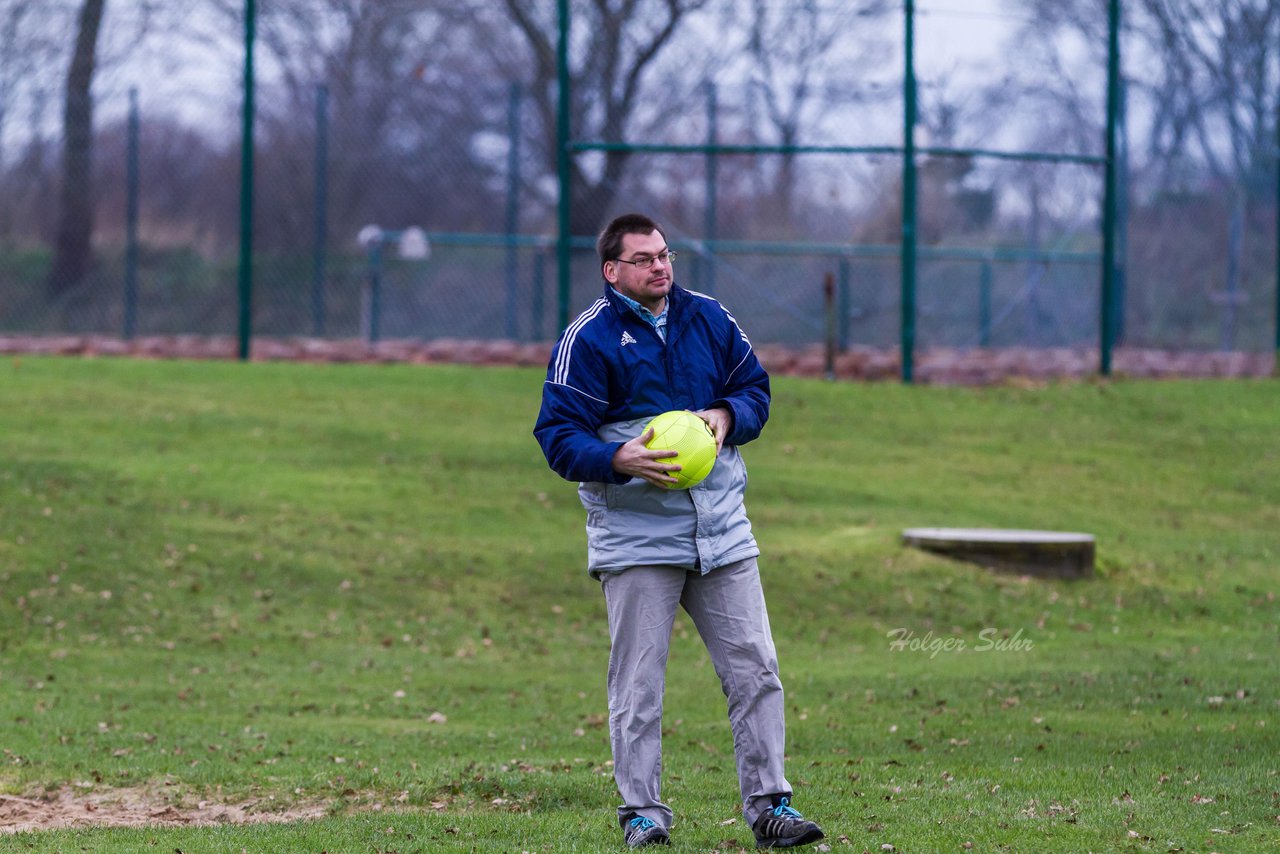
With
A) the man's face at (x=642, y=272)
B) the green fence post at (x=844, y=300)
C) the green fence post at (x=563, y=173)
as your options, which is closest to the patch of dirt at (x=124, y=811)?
the man's face at (x=642, y=272)

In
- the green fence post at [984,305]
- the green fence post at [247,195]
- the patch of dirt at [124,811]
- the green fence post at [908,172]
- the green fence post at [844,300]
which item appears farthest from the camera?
the green fence post at [984,305]

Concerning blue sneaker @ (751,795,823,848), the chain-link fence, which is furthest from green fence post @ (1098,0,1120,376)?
blue sneaker @ (751,795,823,848)

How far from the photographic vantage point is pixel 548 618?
10.7 metres

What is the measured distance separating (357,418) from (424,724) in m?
6.89

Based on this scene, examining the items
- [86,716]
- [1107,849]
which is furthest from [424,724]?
[1107,849]

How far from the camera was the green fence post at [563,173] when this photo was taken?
1580 centimetres

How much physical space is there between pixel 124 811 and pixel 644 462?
2.80 meters

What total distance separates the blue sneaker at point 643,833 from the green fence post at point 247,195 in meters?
12.3

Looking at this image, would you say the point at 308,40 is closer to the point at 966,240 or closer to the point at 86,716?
the point at 966,240

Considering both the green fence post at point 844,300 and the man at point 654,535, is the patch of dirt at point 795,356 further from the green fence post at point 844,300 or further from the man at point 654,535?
the man at point 654,535

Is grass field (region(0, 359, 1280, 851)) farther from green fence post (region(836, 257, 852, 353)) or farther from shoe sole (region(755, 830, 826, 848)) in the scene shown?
green fence post (region(836, 257, 852, 353))

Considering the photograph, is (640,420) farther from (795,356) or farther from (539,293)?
(539,293)

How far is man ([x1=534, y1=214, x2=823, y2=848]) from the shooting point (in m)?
5.09

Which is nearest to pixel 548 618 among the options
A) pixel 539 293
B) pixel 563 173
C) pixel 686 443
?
pixel 686 443
